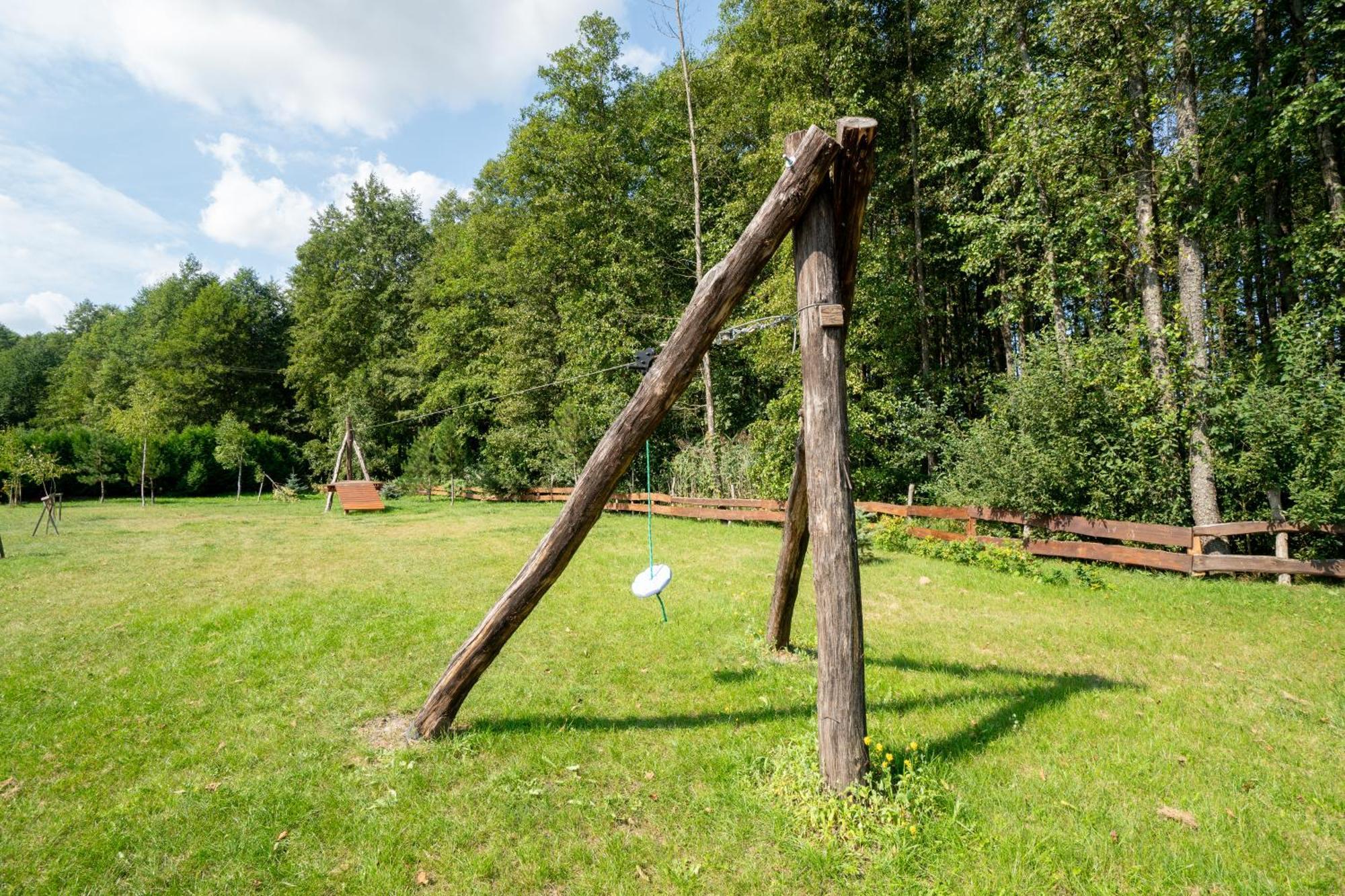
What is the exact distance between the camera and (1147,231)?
400 inches

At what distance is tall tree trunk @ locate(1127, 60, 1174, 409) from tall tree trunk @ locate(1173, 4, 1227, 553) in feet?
1.21

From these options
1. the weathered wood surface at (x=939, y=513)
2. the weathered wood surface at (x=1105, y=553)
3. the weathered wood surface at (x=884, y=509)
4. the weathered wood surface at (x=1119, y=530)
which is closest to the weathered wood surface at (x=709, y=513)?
the weathered wood surface at (x=884, y=509)

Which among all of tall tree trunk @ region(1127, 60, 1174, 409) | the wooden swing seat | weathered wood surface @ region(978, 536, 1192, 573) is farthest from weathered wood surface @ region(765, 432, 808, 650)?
the wooden swing seat

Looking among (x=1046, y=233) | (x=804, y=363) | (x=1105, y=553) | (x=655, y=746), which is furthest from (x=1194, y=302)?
(x=655, y=746)

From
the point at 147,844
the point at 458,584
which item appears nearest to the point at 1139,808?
the point at 147,844

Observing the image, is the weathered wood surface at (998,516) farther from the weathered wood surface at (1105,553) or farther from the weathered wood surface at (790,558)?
the weathered wood surface at (790,558)

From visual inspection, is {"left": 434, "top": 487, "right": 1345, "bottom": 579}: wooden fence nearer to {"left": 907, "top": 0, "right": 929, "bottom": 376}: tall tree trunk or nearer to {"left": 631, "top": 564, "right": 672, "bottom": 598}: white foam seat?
{"left": 631, "top": 564, "right": 672, "bottom": 598}: white foam seat

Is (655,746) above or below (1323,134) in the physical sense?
below

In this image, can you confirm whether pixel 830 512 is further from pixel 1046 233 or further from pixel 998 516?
pixel 1046 233

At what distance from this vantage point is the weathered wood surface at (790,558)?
478cm

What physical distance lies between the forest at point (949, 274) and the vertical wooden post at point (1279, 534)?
0.23 metres

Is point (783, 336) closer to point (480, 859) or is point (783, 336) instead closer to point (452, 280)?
point (480, 859)

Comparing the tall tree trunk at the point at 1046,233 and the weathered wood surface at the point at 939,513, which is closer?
the weathered wood surface at the point at 939,513

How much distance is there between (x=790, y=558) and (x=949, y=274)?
17264 millimetres
